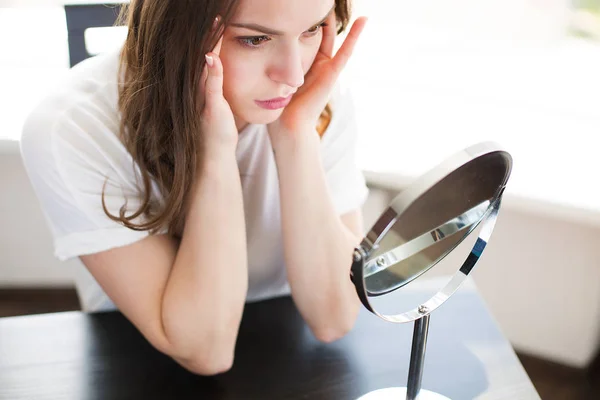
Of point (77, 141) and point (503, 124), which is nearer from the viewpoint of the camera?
point (77, 141)

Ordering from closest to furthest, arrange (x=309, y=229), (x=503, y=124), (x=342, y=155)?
(x=309, y=229) < (x=342, y=155) < (x=503, y=124)

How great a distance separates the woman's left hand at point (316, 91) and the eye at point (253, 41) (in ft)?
0.65

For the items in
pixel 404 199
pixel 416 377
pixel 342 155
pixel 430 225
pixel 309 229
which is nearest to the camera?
pixel 404 199

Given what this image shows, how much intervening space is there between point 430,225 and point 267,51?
0.38 m

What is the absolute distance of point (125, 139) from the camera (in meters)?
0.99

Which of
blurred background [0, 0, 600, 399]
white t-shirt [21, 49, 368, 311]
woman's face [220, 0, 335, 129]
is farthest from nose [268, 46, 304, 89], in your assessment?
blurred background [0, 0, 600, 399]

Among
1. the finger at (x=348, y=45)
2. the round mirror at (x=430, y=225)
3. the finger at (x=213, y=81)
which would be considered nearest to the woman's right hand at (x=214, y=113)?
the finger at (x=213, y=81)

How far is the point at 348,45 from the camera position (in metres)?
1.07

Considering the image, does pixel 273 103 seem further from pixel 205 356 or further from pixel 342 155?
pixel 205 356

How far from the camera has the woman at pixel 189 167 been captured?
0.89 meters

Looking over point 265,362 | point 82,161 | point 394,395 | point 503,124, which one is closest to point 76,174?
point 82,161

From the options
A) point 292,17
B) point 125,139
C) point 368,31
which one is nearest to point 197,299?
point 125,139

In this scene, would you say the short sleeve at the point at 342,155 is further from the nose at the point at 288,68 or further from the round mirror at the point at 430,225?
the round mirror at the point at 430,225

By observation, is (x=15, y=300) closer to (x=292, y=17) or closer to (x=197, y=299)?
(x=197, y=299)
